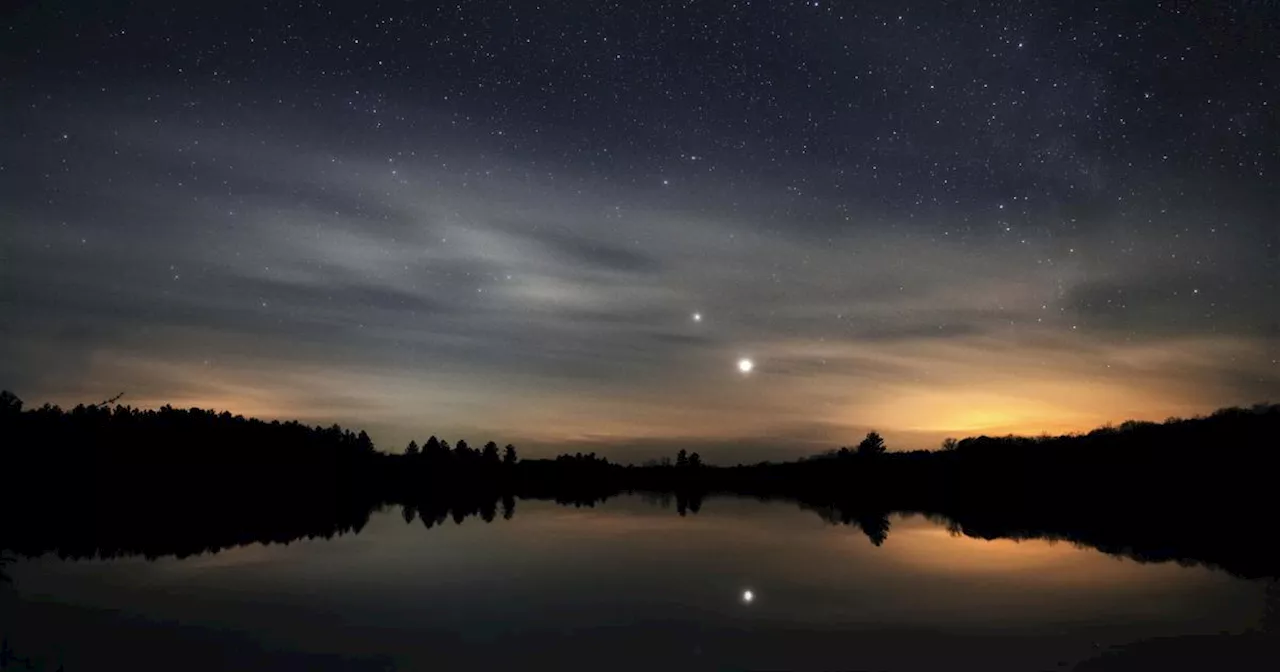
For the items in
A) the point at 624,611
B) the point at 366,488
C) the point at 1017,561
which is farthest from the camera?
the point at 366,488

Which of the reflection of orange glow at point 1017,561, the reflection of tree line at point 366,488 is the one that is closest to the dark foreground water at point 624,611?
the reflection of orange glow at point 1017,561

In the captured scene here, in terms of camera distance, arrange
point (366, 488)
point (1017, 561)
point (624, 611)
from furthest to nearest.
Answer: point (366, 488) → point (1017, 561) → point (624, 611)

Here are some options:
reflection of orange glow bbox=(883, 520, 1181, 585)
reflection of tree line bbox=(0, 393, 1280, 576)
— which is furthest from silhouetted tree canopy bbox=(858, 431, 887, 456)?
reflection of orange glow bbox=(883, 520, 1181, 585)

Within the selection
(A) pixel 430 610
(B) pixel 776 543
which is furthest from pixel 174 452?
(A) pixel 430 610

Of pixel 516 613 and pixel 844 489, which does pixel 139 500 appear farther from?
pixel 844 489

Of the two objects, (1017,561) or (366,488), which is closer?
(1017,561)

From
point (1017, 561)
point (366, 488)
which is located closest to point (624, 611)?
point (1017, 561)

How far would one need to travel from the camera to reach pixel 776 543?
5050 centimetres

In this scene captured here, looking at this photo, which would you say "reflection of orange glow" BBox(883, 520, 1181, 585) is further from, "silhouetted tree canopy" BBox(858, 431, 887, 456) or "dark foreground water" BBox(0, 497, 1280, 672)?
"silhouetted tree canopy" BBox(858, 431, 887, 456)

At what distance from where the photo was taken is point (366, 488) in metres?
170

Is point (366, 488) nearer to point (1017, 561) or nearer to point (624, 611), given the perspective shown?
point (1017, 561)

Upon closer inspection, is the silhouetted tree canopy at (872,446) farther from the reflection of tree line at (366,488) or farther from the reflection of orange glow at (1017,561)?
the reflection of orange glow at (1017,561)

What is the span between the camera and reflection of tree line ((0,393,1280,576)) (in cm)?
5084

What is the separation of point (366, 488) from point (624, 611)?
155 meters
